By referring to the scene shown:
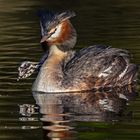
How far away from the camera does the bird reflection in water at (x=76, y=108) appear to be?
14688mm

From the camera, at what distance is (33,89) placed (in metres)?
18.2

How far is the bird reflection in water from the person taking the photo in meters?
14.7

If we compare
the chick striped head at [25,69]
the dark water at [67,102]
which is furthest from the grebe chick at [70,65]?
the dark water at [67,102]

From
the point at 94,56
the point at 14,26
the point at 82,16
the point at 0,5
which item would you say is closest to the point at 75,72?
the point at 94,56

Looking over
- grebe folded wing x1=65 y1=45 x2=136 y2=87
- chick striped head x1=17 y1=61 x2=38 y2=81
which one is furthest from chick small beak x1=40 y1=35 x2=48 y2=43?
grebe folded wing x1=65 y1=45 x2=136 y2=87

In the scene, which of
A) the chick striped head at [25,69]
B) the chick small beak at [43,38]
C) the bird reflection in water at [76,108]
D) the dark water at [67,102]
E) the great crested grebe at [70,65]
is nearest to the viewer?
the dark water at [67,102]

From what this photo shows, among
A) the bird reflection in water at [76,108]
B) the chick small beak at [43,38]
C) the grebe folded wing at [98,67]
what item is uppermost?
the chick small beak at [43,38]

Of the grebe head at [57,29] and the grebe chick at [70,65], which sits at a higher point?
the grebe head at [57,29]

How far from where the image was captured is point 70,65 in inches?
735

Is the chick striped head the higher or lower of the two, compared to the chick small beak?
lower

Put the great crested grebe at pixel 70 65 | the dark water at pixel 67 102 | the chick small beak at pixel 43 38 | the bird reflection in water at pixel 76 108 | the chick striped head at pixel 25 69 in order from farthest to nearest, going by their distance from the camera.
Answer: the chick striped head at pixel 25 69
the great crested grebe at pixel 70 65
the chick small beak at pixel 43 38
the bird reflection in water at pixel 76 108
the dark water at pixel 67 102

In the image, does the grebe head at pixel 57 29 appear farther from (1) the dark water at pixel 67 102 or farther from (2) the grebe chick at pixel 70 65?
(1) the dark water at pixel 67 102

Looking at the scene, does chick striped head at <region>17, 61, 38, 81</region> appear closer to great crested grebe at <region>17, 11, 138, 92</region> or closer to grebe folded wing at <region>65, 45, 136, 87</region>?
great crested grebe at <region>17, 11, 138, 92</region>

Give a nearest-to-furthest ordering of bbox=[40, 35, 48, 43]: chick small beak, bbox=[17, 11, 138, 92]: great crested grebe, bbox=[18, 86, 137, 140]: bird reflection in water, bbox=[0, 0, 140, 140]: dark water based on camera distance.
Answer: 1. bbox=[0, 0, 140, 140]: dark water
2. bbox=[18, 86, 137, 140]: bird reflection in water
3. bbox=[40, 35, 48, 43]: chick small beak
4. bbox=[17, 11, 138, 92]: great crested grebe
